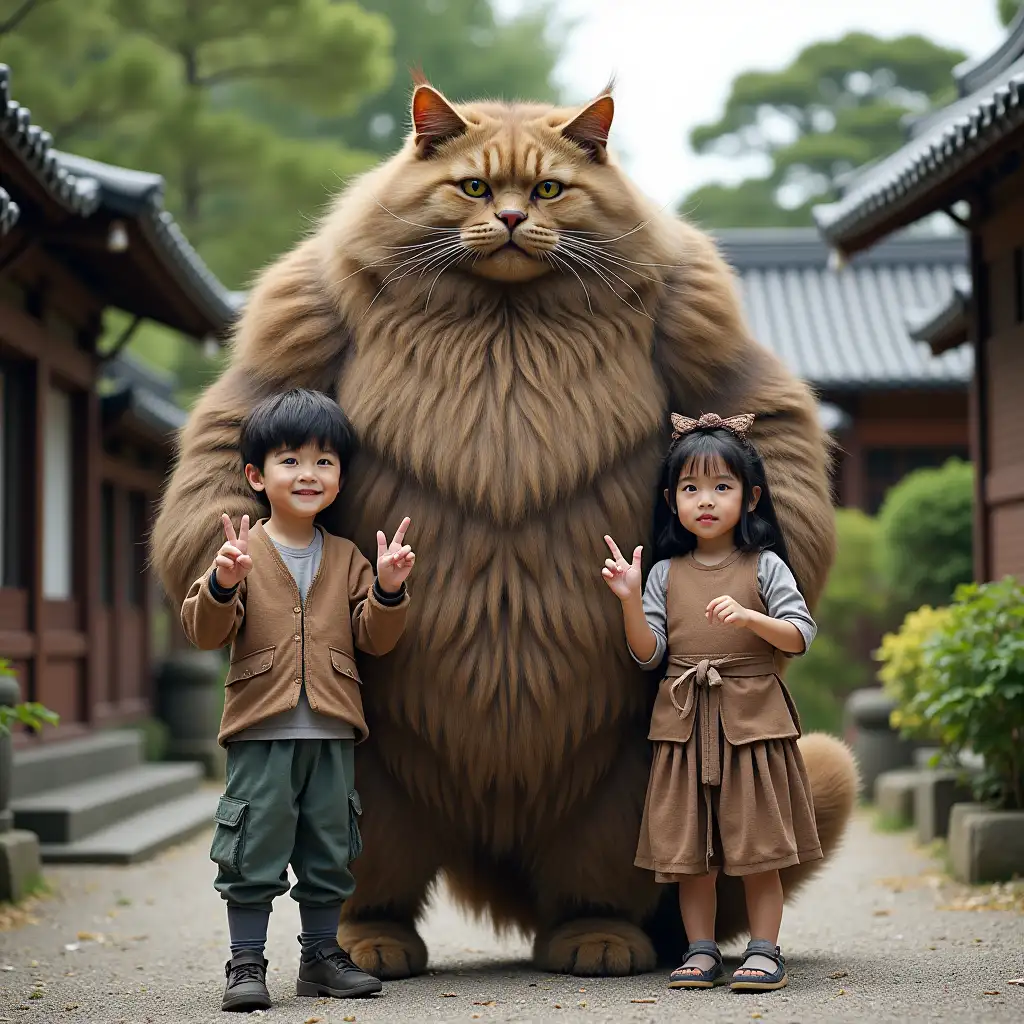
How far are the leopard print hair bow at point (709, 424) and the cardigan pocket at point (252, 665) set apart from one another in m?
1.27

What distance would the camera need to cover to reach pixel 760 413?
14.5 ft

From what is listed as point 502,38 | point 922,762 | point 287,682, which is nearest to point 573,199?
point 287,682

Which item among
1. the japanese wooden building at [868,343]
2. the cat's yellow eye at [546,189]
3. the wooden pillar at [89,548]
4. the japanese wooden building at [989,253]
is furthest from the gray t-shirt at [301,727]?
the japanese wooden building at [868,343]

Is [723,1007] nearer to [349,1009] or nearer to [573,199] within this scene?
[349,1009]

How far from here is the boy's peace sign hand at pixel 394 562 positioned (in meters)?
3.90

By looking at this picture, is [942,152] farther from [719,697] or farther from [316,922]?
[316,922]

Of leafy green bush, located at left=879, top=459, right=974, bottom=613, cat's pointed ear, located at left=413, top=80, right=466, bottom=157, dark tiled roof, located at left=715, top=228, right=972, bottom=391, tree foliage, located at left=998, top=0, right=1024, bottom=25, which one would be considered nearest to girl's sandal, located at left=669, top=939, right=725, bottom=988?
cat's pointed ear, located at left=413, top=80, right=466, bottom=157

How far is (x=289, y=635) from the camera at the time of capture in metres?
3.99

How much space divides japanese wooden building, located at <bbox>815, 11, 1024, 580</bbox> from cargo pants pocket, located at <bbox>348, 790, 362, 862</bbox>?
5.17m

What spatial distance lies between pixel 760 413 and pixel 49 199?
5001mm

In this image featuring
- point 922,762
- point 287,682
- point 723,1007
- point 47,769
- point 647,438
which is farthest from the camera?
point 922,762

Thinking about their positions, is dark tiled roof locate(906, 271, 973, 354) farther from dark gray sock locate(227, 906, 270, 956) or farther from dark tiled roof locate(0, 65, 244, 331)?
dark gray sock locate(227, 906, 270, 956)

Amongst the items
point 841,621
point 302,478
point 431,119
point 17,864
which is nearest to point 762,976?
point 302,478

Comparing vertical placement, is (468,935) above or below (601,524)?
below
